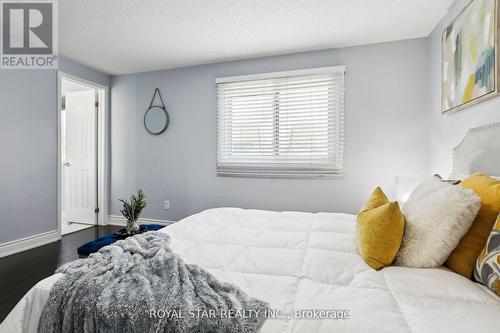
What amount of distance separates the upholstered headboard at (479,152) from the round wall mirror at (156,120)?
3468 mm

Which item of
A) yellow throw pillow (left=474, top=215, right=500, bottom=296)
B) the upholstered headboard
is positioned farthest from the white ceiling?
yellow throw pillow (left=474, top=215, right=500, bottom=296)

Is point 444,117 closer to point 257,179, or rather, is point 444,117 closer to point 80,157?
point 257,179

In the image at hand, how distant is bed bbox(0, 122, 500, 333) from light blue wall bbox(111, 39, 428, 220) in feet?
4.44

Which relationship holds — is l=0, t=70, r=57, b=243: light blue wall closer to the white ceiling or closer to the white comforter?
the white ceiling

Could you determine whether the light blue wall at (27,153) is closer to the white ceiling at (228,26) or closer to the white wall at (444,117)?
the white ceiling at (228,26)

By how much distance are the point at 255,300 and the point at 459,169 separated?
1.96 metres

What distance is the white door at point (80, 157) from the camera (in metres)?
4.16

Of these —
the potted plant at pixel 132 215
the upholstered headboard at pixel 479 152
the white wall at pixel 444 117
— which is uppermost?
the white wall at pixel 444 117

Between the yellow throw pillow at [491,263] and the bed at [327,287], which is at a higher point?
the yellow throw pillow at [491,263]

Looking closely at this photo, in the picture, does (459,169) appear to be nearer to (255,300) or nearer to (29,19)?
(255,300)

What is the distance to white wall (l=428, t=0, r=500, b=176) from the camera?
1771 millimetres

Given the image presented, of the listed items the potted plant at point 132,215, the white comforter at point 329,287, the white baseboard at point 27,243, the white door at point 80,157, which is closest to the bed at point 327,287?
the white comforter at point 329,287

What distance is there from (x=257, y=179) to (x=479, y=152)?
7.42ft

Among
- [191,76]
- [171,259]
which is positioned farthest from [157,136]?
[171,259]
